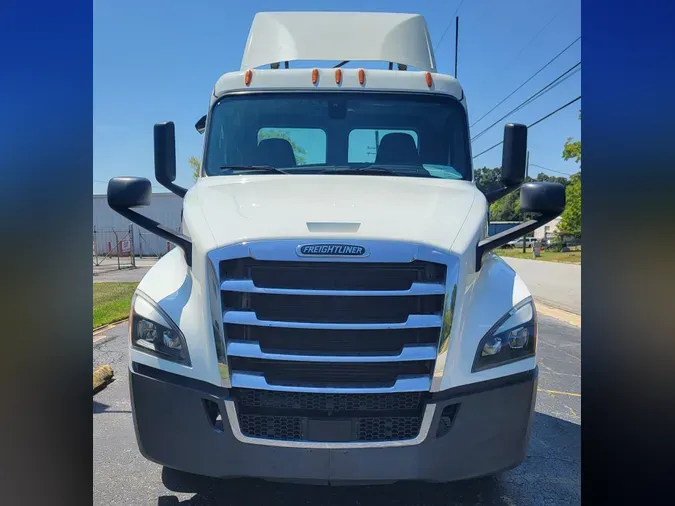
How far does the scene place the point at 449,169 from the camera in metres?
3.90

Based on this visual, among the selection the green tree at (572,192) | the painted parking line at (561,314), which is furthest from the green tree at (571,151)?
the painted parking line at (561,314)

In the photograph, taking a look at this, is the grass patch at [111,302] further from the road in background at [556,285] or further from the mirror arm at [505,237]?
the road in background at [556,285]

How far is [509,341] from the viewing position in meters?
Answer: 2.66

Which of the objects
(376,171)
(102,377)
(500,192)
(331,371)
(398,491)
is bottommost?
(398,491)

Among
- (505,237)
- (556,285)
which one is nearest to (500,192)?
(505,237)

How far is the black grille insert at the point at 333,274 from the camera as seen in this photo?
2.58m

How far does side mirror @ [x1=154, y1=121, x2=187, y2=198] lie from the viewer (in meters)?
3.98

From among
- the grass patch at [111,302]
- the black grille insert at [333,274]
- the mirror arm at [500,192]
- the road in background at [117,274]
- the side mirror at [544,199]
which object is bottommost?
the grass patch at [111,302]

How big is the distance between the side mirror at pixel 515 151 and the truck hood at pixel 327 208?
0.42 metres

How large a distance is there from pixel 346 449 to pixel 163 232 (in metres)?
1.58

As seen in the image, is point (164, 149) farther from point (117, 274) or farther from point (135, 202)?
point (117, 274)
